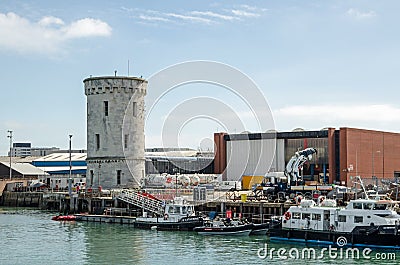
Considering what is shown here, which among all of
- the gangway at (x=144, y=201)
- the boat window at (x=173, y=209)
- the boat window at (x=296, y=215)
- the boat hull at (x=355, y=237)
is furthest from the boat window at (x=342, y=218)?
the gangway at (x=144, y=201)

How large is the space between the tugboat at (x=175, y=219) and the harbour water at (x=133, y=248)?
4.14 feet

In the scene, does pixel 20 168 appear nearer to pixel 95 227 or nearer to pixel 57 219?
pixel 57 219

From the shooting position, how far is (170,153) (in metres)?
130

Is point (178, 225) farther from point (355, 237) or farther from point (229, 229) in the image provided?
point (355, 237)

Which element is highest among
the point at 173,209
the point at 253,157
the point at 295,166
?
the point at 253,157

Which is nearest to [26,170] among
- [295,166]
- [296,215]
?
[295,166]

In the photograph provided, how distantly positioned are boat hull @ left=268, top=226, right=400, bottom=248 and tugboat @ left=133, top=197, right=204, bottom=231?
9.67 m

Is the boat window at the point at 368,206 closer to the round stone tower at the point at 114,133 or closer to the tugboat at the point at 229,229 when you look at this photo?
the tugboat at the point at 229,229

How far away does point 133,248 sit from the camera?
139ft

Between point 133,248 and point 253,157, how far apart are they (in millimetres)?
53666

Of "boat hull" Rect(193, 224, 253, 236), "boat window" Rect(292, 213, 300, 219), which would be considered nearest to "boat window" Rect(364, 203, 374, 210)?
"boat window" Rect(292, 213, 300, 219)

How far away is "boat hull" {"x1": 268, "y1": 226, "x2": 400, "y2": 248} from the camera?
39406mm

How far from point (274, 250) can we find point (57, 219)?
29.0 metres

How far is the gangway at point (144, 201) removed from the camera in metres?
57.7
